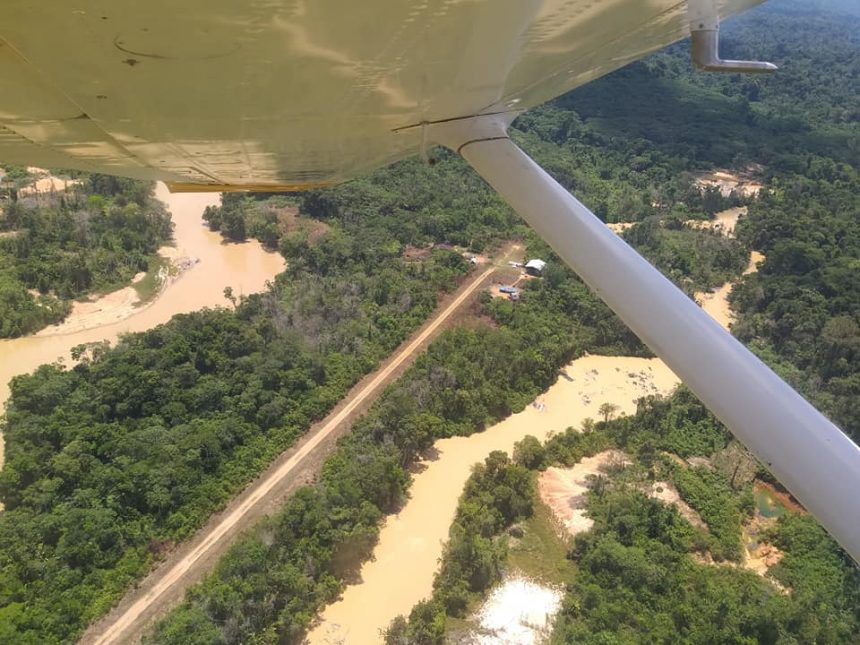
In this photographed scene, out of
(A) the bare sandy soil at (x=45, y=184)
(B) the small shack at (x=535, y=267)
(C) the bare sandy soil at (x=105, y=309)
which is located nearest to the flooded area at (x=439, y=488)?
(B) the small shack at (x=535, y=267)

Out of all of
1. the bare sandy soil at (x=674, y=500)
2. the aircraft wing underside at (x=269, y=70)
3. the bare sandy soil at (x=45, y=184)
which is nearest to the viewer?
the aircraft wing underside at (x=269, y=70)

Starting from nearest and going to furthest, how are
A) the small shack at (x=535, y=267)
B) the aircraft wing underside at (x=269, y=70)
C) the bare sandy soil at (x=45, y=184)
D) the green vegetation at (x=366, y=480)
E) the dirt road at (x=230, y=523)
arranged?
the aircraft wing underside at (x=269, y=70)
the green vegetation at (x=366, y=480)
the dirt road at (x=230, y=523)
the small shack at (x=535, y=267)
the bare sandy soil at (x=45, y=184)

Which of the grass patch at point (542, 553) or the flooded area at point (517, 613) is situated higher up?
the flooded area at point (517, 613)

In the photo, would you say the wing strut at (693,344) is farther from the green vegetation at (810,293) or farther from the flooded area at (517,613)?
the green vegetation at (810,293)

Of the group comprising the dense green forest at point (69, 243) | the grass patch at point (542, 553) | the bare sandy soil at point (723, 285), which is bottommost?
the bare sandy soil at point (723, 285)

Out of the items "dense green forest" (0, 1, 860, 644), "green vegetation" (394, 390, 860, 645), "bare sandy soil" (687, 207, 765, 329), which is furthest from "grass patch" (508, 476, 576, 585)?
"bare sandy soil" (687, 207, 765, 329)

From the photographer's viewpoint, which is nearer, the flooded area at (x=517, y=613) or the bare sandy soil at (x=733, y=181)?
the flooded area at (x=517, y=613)
